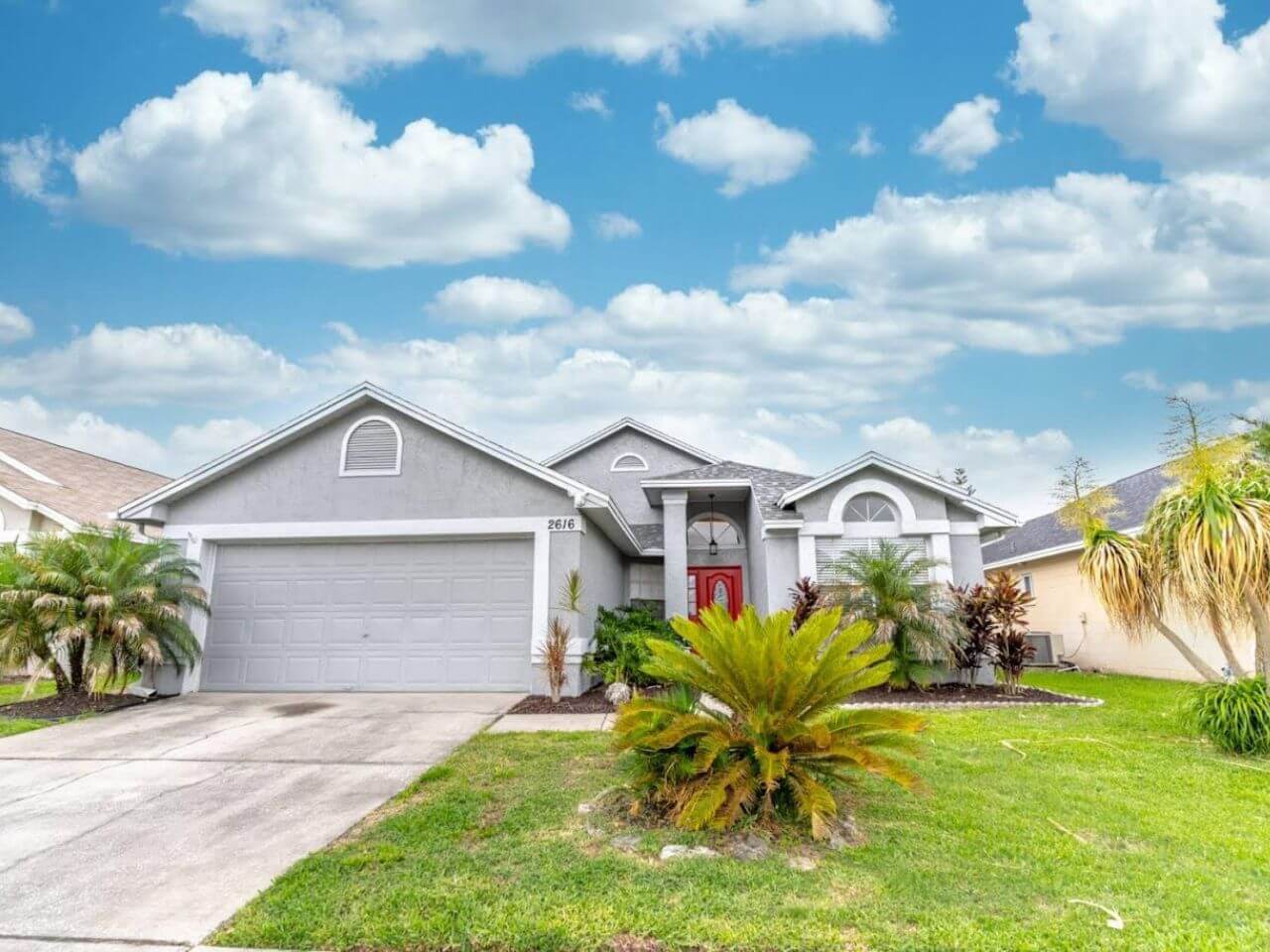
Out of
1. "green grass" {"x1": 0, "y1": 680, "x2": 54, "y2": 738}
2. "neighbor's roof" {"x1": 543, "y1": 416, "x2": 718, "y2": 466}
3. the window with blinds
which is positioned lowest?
"green grass" {"x1": 0, "y1": 680, "x2": 54, "y2": 738}

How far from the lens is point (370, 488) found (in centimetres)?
1081

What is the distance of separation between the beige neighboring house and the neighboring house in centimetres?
2075

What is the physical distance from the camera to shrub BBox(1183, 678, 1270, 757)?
6.42 meters

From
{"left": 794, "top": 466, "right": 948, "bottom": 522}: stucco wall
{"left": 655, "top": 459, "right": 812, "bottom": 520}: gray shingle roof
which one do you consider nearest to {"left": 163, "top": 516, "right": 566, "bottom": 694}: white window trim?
{"left": 655, "top": 459, "right": 812, "bottom": 520}: gray shingle roof

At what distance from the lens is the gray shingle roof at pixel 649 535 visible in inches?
625

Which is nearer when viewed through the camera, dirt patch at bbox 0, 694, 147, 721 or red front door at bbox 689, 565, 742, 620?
dirt patch at bbox 0, 694, 147, 721

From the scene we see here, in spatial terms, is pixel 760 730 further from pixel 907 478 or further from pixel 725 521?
pixel 725 521

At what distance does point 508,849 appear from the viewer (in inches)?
155

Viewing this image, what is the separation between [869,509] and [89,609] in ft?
40.8

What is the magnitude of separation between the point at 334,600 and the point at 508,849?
8.08 m

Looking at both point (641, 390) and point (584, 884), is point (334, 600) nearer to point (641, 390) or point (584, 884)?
point (584, 884)

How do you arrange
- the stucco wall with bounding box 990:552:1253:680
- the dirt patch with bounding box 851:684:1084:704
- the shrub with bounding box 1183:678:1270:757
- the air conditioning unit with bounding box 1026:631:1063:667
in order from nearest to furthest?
the shrub with bounding box 1183:678:1270:757
the dirt patch with bounding box 851:684:1084:704
the stucco wall with bounding box 990:552:1253:680
the air conditioning unit with bounding box 1026:631:1063:667

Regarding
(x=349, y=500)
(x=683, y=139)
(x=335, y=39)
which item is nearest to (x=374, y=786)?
(x=349, y=500)

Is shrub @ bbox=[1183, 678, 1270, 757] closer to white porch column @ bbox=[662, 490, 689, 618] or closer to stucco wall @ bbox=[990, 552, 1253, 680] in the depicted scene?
stucco wall @ bbox=[990, 552, 1253, 680]
